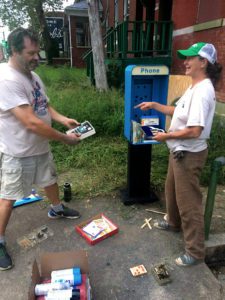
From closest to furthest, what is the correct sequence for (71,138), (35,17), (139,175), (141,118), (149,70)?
(71,138) → (149,70) → (141,118) → (139,175) → (35,17)

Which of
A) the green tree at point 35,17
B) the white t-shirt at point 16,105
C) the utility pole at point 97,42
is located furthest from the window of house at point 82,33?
the white t-shirt at point 16,105

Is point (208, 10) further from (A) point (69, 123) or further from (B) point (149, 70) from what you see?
(A) point (69, 123)

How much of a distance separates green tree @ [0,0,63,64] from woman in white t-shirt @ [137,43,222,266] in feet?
67.2

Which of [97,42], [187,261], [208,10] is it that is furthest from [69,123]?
[97,42]

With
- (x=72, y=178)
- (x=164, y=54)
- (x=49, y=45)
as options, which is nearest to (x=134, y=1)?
(x=164, y=54)

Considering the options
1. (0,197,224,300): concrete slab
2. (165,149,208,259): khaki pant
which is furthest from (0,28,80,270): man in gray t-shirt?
(165,149,208,259): khaki pant

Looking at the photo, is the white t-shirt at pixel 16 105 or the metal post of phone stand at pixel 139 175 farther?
the metal post of phone stand at pixel 139 175

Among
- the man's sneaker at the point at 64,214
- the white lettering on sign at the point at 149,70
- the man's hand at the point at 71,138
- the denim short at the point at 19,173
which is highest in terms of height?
the white lettering on sign at the point at 149,70

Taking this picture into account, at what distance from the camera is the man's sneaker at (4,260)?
7.73 ft

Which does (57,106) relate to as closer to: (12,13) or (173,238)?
(173,238)

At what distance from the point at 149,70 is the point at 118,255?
182 centimetres

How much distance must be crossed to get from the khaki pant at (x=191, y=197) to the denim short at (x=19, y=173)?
1.28 m

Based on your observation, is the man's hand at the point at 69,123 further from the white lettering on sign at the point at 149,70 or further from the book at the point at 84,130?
the white lettering on sign at the point at 149,70

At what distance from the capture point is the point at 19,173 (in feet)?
8.04
